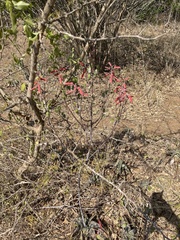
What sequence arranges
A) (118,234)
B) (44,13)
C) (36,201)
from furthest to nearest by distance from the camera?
1. (36,201)
2. (118,234)
3. (44,13)

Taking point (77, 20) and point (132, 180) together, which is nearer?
point (132, 180)

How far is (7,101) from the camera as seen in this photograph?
230 centimetres

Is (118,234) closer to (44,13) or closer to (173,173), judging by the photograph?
(173,173)

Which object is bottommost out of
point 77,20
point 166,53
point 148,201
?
point 148,201

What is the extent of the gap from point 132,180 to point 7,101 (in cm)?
160

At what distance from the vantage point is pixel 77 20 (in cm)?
486

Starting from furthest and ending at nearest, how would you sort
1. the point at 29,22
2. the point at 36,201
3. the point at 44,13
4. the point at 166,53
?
1. the point at 166,53
2. the point at 36,201
3. the point at 44,13
4. the point at 29,22

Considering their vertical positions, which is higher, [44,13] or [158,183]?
[44,13]

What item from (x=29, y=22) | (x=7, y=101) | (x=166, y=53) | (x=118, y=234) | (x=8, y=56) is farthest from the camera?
(x=8, y=56)

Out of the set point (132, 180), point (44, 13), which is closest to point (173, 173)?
point (132, 180)

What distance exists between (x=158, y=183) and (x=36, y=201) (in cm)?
132

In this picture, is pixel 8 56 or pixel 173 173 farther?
pixel 8 56

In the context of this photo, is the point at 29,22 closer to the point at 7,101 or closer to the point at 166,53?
the point at 7,101

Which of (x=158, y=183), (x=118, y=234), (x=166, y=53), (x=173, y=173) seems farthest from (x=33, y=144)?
(x=166, y=53)
